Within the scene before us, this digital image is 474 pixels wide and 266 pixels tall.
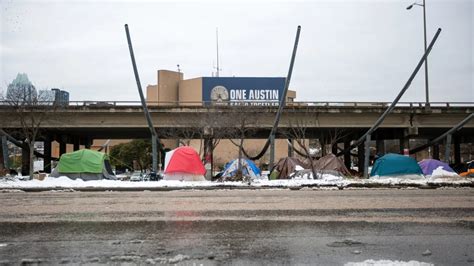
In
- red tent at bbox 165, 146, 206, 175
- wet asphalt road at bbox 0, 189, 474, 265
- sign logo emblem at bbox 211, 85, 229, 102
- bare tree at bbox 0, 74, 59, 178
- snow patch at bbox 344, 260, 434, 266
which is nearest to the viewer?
snow patch at bbox 344, 260, 434, 266

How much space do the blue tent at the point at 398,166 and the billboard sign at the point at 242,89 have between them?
33757 millimetres

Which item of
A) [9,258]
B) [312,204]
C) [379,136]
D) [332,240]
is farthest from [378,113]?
[9,258]

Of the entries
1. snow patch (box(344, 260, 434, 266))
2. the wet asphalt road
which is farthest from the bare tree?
snow patch (box(344, 260, 434, 266))

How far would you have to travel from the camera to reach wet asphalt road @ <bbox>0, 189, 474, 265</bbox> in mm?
5926

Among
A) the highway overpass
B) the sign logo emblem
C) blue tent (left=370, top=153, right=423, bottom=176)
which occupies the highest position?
the sign logo emblem

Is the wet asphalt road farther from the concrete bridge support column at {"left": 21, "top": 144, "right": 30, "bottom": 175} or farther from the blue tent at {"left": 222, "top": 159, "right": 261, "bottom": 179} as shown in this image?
the concrete bridge support column at {"left": 21, "top": 144, "right": 30, "bottom": 175}

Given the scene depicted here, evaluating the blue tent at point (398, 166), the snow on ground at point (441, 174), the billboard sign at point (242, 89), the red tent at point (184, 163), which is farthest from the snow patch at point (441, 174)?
the billboard sign at point (242, 89)

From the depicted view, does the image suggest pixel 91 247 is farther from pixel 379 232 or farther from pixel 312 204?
pixel 312 204

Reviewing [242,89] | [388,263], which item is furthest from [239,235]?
[242,89]

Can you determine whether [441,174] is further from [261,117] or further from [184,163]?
[261,117]

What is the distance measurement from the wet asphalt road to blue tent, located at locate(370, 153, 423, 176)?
14.4 m

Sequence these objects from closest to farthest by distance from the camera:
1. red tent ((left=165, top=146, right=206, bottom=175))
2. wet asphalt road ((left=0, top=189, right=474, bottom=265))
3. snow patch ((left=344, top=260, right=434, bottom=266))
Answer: snow patch ((left=344, top=260, right=434, bottom=266)), wet asphalt road ((left=0, top=189, right=474, bottom=265)), red tent ((left=165, top=146, right=206, bottom=175))

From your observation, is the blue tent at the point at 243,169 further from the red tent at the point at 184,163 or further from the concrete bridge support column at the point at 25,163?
the concrete bridge support column at the point at 25,163

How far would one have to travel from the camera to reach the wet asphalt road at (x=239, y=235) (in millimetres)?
5926
